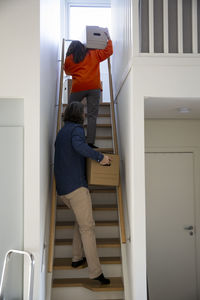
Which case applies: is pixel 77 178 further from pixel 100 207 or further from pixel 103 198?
pixel 103 198

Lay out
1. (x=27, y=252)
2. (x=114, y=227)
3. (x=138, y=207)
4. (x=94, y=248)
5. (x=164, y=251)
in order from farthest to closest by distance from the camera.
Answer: (x=164, y=251) < (x=114, y=227) < (x=94, y=248) < (x=138, y=207) < (x=27, y=252)

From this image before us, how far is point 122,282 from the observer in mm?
3344

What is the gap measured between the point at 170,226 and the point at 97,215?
1.07m

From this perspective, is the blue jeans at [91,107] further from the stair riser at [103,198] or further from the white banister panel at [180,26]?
the white banister panel at [180,26]

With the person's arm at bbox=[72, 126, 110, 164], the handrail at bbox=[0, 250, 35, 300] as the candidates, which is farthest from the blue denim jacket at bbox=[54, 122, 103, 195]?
the handrail at bbox=[0, 250, 35, 300]

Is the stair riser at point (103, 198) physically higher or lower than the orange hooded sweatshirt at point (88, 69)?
lower

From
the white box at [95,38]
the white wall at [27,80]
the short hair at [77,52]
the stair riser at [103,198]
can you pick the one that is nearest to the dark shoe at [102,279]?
the white wall at [27,80]

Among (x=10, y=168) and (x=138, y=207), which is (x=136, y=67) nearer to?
(x=138, y=207)

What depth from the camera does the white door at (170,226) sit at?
14.1ft

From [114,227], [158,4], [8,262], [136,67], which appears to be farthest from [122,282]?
[158,4]

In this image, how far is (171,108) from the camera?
351 cm

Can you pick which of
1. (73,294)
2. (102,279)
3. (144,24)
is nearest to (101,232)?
(102,279)

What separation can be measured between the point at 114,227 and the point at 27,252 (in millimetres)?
1287

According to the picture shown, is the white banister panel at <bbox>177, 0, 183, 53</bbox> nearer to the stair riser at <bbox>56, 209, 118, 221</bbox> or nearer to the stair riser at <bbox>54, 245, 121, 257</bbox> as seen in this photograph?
the stair riser at <bbox>56, 209, 118, 221</bbox>
